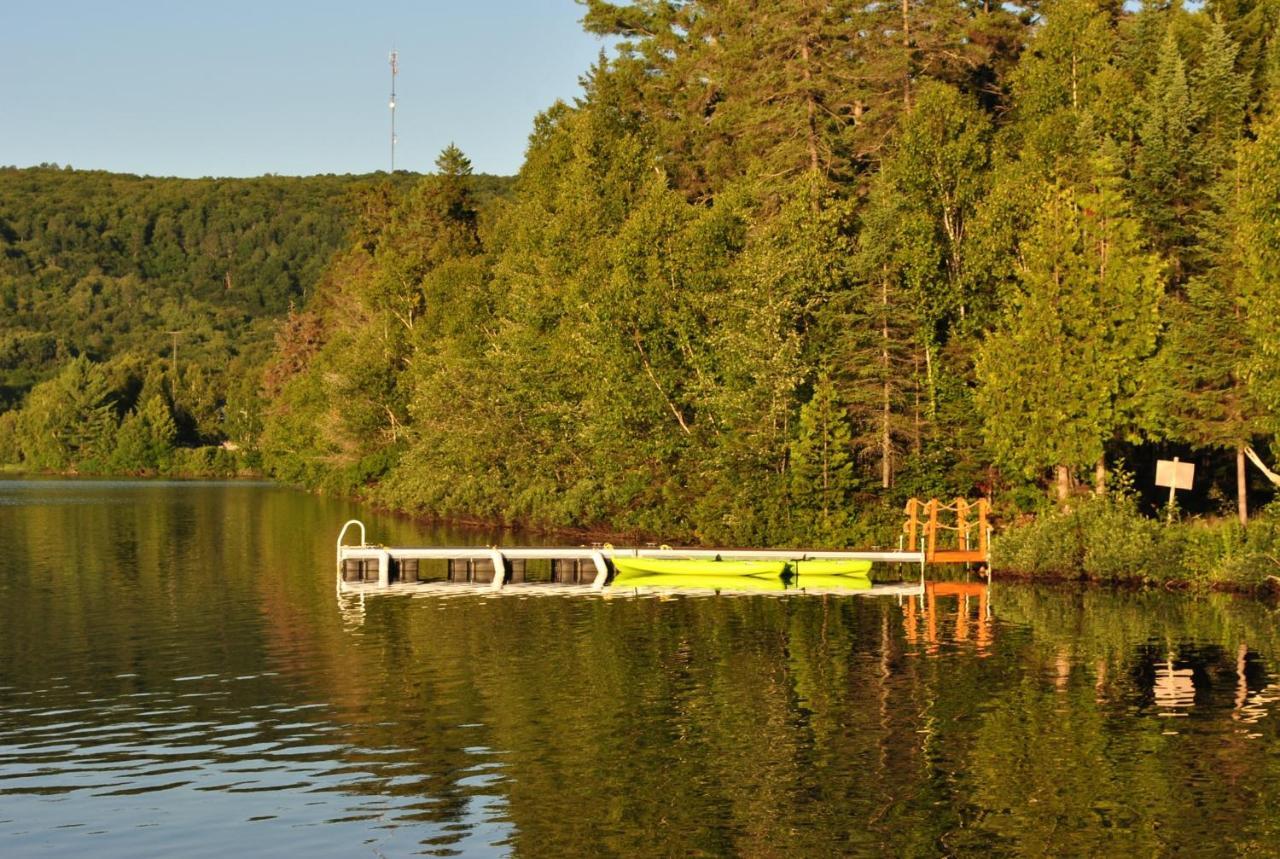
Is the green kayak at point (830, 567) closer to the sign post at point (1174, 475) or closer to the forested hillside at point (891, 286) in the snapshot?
the forested hillside at point (891, 286)

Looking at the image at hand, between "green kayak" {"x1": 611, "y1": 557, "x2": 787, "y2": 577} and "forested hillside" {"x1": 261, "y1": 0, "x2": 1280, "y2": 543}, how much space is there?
670cm

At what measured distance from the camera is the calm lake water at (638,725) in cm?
2250

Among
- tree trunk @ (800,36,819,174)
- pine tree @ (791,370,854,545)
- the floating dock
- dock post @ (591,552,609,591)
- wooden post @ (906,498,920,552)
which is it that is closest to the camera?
the floating dock

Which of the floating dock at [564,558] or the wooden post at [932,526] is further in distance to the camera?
the wooden post at [932,526]

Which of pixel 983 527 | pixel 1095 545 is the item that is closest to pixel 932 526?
pixel 983 527

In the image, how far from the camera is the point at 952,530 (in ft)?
199

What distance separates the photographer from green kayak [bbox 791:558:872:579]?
188 ft

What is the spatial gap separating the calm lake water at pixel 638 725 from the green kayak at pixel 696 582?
453cm

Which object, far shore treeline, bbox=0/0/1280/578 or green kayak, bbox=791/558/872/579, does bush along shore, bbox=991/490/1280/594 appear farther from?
green kayak, bbox=791/558/872/579

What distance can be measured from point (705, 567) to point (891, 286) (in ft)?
57.3

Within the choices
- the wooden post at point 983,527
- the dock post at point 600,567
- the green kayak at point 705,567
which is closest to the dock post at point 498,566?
the dock post at point 600,567

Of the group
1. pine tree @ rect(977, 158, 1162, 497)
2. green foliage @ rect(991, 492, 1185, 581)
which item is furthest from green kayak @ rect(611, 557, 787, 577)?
pine tree @ rect(977, 158, 1162, 497)

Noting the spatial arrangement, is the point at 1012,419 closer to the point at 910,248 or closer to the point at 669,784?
the point at 910,248

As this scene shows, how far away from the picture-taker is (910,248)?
65750 millimetres
